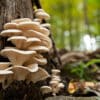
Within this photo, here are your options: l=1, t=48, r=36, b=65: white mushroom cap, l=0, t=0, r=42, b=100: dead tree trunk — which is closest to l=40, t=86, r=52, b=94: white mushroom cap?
l=0, t=0, r=42, b=100: dead tree trunk

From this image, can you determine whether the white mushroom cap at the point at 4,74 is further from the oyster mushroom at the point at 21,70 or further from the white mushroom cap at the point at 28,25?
the white mushroom cap at the point at 28,25

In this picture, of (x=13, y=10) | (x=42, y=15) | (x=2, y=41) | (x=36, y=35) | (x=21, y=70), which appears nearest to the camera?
(x=21, y=70)

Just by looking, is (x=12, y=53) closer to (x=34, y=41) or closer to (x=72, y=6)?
(x=34, y=41)

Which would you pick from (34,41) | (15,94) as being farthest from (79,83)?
(34,41)

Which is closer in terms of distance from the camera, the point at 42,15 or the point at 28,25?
the point at 28,25

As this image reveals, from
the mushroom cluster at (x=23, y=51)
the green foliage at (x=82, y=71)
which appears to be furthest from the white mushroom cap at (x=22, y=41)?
the green foliage at (x=82, y=71)

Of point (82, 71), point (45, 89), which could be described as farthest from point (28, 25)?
point (82, 71)

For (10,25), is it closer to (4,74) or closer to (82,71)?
(4,74)
